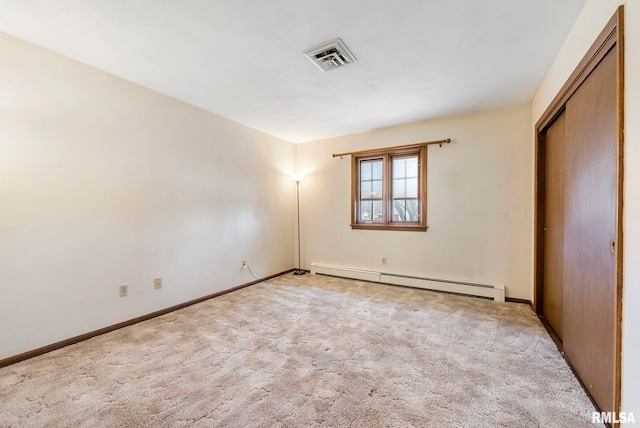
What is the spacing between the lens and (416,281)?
383 cm

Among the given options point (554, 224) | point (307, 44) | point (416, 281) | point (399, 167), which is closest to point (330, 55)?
point (307, 44)

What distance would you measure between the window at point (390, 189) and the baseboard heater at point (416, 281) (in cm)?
74

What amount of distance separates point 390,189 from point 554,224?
2083 mm

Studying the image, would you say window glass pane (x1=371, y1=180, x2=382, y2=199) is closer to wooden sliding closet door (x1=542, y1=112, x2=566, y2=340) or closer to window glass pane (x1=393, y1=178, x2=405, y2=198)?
window glass pane (x1=393, y1=178, x2=405, y2=198)

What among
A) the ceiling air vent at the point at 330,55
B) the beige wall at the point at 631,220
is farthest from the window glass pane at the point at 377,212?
the beige wall at the point at 631,220

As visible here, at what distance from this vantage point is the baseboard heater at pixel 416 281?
11.0 ft

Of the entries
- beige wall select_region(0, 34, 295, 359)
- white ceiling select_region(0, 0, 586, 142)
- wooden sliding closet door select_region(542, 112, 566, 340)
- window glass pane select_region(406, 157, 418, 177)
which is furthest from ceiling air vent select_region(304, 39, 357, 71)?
window glass pane select_region(406, 157, 418, 177)

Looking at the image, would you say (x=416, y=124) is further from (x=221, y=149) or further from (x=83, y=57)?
(x=83, y=57)

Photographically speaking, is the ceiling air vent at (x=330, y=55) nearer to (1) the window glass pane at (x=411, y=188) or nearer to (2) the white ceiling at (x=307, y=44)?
(2) the white ceiling at (x=307, y=44)

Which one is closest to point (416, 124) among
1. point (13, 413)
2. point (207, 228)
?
point (207, 228)

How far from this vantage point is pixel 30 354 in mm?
2031

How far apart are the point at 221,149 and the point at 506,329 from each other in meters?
3.95

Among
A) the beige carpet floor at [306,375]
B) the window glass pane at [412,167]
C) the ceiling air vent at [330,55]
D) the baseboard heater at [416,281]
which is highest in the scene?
the ceiling air vent at [330,55]

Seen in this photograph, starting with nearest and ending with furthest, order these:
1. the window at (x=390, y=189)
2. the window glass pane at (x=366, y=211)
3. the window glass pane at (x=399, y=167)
→ the window at (x=390, y=189) → the window glass pane at (x=399, y=167) → the window glass pane at (x=366, y=211)
